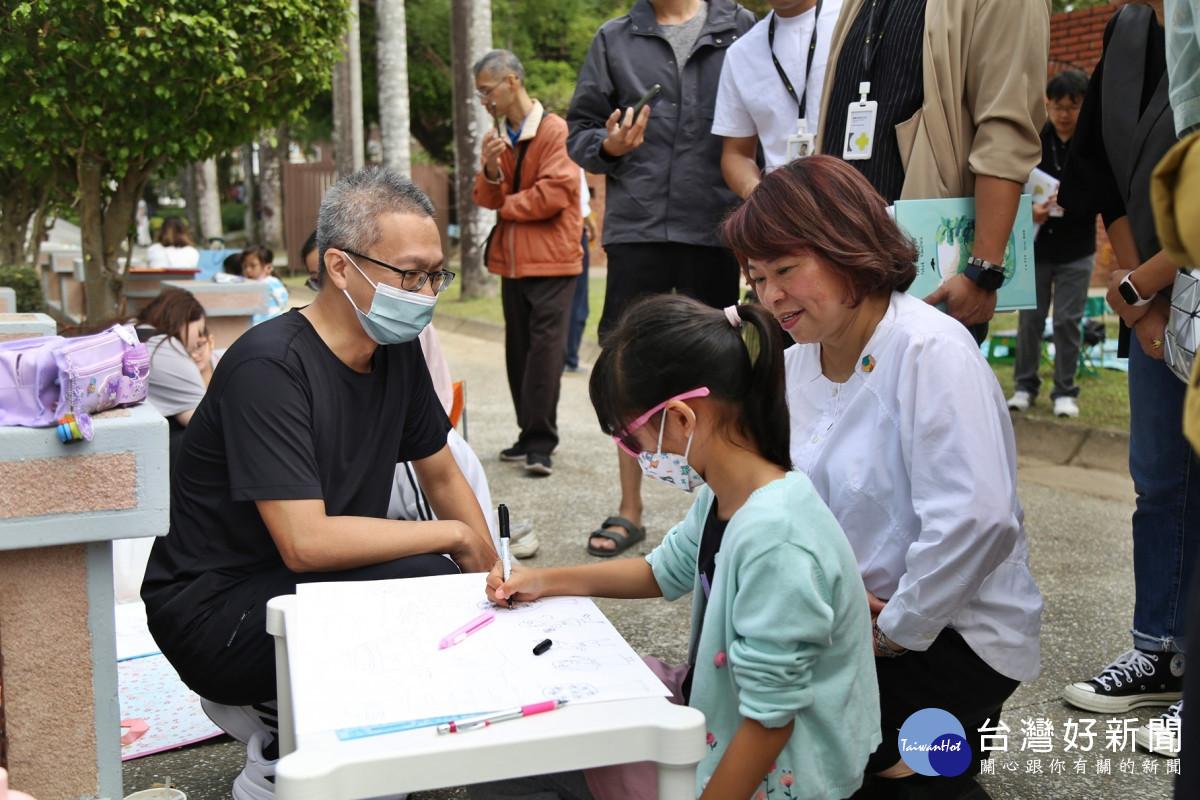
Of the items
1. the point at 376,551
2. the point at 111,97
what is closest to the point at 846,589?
the point at 376,551

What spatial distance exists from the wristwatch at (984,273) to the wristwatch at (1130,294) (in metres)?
0.29

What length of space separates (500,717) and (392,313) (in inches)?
46.5

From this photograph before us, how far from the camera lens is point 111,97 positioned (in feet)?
17.1

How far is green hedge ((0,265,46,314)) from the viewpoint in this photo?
8.10m

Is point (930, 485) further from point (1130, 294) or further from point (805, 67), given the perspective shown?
point (805, 67)

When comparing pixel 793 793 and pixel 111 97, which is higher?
pixel 111 97

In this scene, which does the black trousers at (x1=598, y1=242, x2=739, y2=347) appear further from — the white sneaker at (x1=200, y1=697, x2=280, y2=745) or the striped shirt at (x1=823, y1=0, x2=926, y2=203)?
the white sneaker at (x1=200, y1=697, x2=280, y2=745)

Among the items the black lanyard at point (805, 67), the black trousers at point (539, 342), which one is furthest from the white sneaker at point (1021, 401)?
the black lanyard at point (805, 67)

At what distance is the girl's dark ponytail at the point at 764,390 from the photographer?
6.27ft

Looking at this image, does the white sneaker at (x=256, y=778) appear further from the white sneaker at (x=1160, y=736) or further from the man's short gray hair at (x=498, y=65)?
the man's short gray hair at (x=498, y=65)

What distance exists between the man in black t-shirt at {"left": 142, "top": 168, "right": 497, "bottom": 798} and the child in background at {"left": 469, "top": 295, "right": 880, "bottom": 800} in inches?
20.8

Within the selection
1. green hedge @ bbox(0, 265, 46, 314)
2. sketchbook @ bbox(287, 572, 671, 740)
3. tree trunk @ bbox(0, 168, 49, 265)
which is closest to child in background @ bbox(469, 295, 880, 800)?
sketchbook @ bbox(287, 572, 671, 740)

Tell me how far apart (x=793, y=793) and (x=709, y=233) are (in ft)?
8.91

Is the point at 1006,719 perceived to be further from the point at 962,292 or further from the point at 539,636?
the point at 539,636
